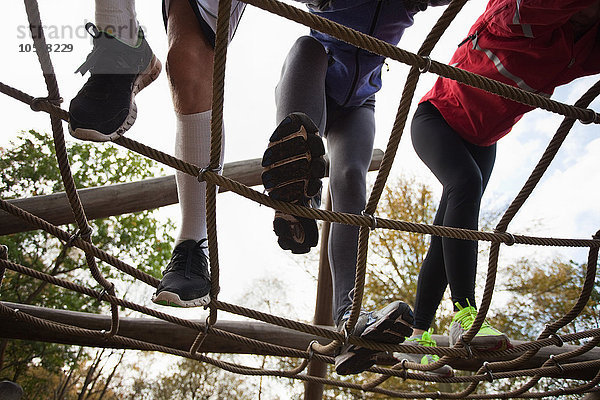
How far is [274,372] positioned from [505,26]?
5.18 ft

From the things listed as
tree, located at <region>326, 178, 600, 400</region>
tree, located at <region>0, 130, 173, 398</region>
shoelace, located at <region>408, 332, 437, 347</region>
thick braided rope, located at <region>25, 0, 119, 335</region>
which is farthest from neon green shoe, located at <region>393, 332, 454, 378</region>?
tree, located at <region>326, 178, 600, 400</region>

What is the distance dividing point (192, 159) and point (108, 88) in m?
0.25

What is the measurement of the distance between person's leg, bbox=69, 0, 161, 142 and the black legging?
909 mm

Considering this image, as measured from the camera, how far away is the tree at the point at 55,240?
5379mm

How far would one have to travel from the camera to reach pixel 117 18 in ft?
2.76

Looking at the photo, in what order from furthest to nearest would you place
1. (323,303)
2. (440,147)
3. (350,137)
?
(323,303) → (440,147) → (350,137)

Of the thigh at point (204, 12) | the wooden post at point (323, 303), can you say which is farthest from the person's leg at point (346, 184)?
the wooden post at point (323, 303)

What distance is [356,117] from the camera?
1.37 metres

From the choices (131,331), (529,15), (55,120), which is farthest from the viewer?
(131,331)

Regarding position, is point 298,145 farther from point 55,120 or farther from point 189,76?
point 55,120

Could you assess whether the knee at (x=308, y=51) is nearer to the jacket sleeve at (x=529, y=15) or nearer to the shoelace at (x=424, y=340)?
the jacket sleeve at (x=529, y=15)

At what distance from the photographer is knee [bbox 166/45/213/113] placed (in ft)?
3.22

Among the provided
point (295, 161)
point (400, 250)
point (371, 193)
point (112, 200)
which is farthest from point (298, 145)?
point (400, 250)

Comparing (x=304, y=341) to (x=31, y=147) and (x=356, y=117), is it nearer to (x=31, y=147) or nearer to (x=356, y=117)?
(x=356, y=117)
